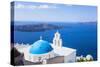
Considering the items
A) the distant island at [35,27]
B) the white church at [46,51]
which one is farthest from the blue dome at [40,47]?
the distant island at [35,27]

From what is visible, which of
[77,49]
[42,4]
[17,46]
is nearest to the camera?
[17,46]

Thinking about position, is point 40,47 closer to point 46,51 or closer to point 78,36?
point 46,51

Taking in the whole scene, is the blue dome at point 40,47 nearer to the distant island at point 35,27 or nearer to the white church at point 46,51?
the white church at point 46,51

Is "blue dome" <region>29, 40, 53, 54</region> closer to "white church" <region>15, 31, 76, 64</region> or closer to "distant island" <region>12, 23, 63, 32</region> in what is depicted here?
"white church" <region>15, 31, 76, 64</region>

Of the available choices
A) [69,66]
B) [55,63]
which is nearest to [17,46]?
[55,63]

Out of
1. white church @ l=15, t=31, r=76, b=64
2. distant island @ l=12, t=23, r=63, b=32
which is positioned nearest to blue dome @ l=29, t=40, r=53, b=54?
white church @ l=15, t=31, r=76, b=64

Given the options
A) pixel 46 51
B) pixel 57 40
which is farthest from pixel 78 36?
pixel 46 51

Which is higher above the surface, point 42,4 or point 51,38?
point 42,4

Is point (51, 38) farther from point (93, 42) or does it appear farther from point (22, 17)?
point (93, 42)
